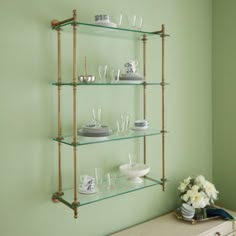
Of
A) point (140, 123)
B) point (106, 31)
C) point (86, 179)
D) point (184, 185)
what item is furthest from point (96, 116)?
point (184, 185)

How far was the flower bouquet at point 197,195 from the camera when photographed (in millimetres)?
2457

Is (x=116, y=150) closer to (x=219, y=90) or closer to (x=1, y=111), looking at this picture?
(x=1, y=111)

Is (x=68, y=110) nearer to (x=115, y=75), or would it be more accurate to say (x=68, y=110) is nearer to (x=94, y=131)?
(x=94, y=131)

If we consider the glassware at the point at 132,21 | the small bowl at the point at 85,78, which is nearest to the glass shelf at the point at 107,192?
the small bowl at the point at 85,78

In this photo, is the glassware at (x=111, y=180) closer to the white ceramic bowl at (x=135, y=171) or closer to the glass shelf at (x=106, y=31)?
the white ceramic bowl at (x=135, y=171)

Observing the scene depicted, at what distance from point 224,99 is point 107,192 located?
1.48m

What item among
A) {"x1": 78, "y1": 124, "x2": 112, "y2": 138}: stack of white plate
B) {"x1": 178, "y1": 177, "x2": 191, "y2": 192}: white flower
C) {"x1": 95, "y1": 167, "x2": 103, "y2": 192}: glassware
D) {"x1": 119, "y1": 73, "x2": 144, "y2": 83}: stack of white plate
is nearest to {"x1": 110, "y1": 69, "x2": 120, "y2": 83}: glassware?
{"x1": 119, "y1": 73, "x2": 144, "y2": 83}: stack of white plate

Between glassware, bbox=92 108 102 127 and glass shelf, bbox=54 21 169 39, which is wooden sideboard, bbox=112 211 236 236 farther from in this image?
glass shelf, bbox=54 21 169 39

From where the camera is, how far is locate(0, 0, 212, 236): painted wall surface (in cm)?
184

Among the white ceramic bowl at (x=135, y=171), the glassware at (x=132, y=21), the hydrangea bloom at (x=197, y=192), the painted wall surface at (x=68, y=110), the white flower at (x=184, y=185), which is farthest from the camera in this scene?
the white flower at (x=184, y=185)

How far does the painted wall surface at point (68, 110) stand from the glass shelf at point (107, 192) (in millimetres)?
98

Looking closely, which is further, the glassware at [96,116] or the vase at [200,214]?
the vase at [200,214]

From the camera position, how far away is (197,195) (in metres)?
2.46

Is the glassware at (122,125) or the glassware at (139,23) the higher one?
the glassware at (139,23)
